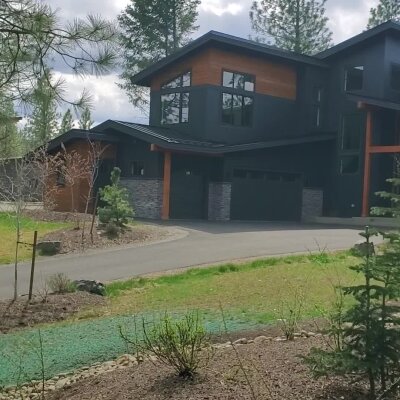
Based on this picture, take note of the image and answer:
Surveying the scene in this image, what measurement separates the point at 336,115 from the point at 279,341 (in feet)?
87.8

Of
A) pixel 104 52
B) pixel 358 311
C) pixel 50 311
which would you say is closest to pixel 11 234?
pixel 50 311

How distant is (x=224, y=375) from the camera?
4695 mm

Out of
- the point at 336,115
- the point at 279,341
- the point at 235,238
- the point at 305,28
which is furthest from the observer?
the point at 305,28

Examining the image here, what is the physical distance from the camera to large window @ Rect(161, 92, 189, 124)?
98.3ft

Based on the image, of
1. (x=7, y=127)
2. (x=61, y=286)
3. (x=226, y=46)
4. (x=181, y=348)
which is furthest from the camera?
(x=226, y=46)

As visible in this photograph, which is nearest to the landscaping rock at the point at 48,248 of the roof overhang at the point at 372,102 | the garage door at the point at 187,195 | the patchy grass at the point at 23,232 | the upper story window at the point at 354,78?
the patchy grass at the point at 23,232

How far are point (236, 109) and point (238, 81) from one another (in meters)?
1.39

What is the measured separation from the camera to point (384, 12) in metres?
45.7

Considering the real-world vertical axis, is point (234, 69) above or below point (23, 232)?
above

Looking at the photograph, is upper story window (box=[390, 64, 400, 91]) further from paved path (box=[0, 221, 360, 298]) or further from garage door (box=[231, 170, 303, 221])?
paved path (box=[0, 221, 360, 298])

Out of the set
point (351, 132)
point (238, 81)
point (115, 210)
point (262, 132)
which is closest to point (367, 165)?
point (351, 132)

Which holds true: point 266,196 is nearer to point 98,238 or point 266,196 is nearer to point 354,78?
point 354,78

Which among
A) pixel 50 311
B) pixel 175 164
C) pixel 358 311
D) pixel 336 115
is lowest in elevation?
pixel 50 311

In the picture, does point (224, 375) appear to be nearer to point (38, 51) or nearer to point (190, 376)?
point (190, 376)
